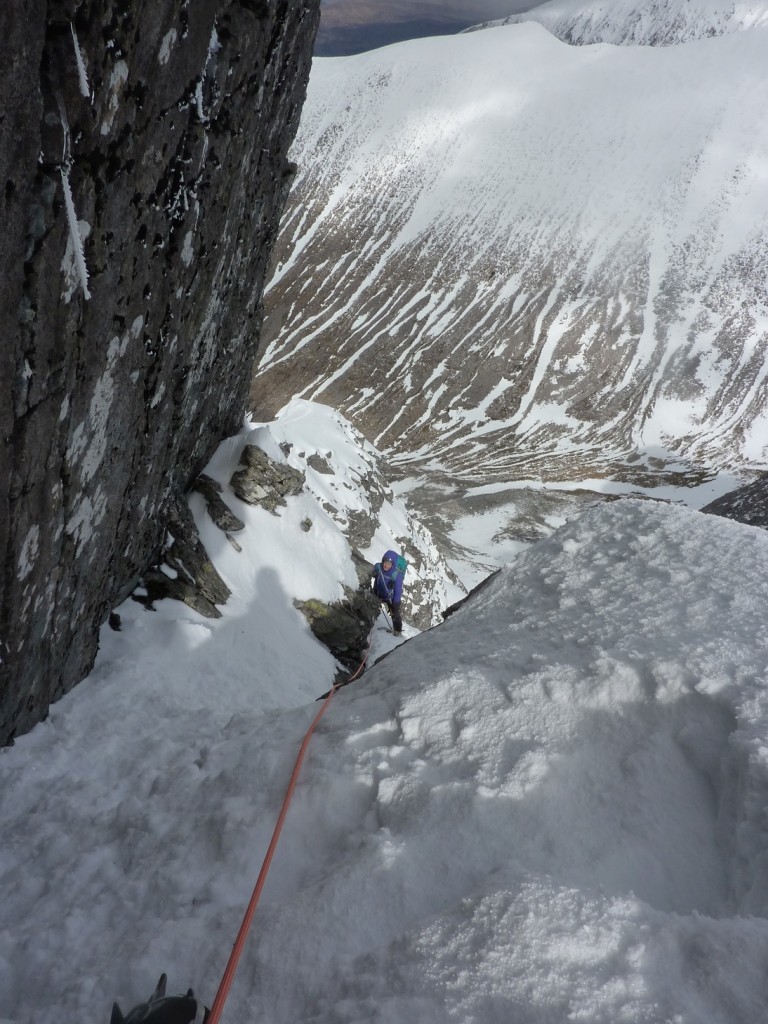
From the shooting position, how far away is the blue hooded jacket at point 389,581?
44.2 feet

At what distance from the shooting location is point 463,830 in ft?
12.5

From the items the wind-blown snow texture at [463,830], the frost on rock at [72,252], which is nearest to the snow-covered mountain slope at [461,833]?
the wind-blown snow texture at [463,830]

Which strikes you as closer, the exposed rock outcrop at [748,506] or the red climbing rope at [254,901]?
the red climbing rope at [254,901]

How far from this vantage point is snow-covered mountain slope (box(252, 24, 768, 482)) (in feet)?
223

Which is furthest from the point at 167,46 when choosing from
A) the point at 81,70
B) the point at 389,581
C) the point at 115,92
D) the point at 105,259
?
the point at 389,581

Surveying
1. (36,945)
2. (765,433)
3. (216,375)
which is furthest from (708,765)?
(765,433)

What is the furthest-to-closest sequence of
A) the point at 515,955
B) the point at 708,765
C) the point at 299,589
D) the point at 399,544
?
the point at 399,544
the point at 299,589
the point at 708,765
the point at 515,955

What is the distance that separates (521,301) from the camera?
7956cm

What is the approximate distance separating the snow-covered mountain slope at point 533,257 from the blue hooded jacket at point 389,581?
127 feet

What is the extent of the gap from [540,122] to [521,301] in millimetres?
36741

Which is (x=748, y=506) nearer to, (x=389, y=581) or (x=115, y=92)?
(x=389, y=581)

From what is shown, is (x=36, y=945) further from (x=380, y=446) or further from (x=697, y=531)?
(x=380, y=446)

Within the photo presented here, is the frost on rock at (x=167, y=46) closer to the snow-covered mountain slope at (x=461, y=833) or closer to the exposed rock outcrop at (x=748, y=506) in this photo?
the snow-covered mountain slope at (x=461, y=833)

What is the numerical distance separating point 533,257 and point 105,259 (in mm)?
86154
